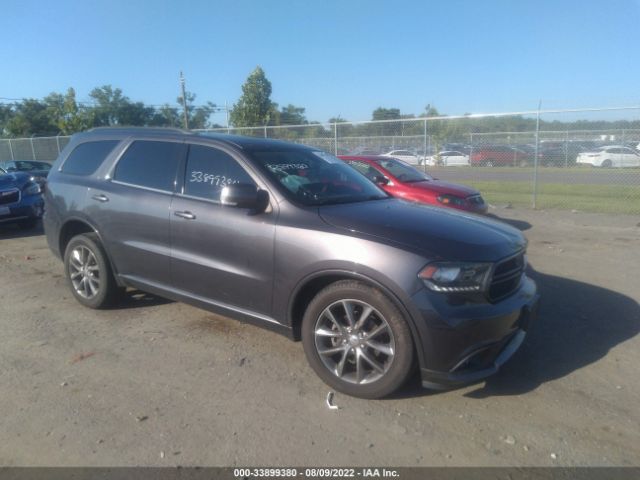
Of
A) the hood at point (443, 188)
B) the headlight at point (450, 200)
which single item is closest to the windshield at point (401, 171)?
the hood at point (443, 188)

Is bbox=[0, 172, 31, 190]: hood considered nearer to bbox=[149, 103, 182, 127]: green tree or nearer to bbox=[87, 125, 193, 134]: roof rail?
bbox=[87, 125, 193, 134]: roof rail

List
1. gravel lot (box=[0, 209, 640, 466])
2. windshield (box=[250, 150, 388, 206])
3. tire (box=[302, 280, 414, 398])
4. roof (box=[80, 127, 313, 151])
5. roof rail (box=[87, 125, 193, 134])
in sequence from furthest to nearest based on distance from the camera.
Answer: roof rail (box=[87, 125, 193, 134]), roof (box=[80, 127, 313, 151]), windshield (box=[250, 150, 388, 206]), tire (box=[302, 280, 414, 398]), gravel lot (box=[0, 209, 640, 466])

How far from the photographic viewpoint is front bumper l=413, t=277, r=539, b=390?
2977mm

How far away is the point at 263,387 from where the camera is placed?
3484 millimetres

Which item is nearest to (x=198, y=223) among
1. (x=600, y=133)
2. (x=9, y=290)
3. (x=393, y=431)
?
(x=393, y=431)

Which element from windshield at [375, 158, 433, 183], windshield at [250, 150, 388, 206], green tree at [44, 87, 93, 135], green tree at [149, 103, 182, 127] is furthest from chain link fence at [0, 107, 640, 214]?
green tree at [149, 103, 182, 127]

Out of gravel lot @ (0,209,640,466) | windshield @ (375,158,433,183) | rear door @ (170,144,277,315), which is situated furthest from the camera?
windshield @ (375,158,433,183)

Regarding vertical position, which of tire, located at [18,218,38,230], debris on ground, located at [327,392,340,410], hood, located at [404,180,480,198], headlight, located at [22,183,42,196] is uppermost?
headlight, located at [22,183,42,196]

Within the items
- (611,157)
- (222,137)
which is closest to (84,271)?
(222,137)

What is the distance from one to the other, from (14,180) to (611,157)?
47.1 feet

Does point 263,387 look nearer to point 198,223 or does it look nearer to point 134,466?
point 134,466

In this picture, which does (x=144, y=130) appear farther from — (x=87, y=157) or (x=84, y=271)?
(x=84, y=271)

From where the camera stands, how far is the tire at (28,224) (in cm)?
935

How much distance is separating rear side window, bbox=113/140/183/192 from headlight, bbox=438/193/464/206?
5.44 m
